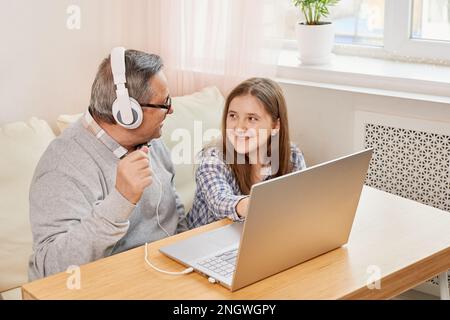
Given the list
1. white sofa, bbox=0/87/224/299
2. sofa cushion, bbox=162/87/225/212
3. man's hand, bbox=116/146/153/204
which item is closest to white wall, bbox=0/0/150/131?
white sofa, bbox=0/87/224/299

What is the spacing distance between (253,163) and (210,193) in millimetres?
170

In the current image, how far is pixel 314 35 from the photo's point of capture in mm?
2709

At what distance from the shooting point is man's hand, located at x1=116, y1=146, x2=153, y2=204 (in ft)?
5.22

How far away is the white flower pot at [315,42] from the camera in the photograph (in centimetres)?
271

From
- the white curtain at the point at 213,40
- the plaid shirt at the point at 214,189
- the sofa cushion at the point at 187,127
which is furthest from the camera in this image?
the white curtain at the point at 213,40

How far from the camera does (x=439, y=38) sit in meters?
2.66

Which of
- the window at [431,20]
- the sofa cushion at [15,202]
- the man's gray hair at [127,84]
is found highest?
the window at [431,20]

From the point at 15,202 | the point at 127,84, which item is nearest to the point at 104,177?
the point at 127,84

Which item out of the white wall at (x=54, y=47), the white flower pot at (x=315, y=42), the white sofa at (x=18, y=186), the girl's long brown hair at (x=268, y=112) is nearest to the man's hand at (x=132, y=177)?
the girl's long brown hair at (x=268, y=112)

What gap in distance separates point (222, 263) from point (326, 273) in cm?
22

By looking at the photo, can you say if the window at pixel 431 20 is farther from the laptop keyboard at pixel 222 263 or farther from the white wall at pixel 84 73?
the laptop keyboard at pixel 222 263

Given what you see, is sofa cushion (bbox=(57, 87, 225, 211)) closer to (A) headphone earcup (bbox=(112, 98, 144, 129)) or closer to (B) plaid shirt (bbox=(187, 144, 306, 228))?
(B) plaid shirt (bbox=(187, 144, 306, 228))

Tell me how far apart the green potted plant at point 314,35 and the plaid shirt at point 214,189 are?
2.31 ft

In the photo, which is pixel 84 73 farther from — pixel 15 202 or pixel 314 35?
pixel 314 35
